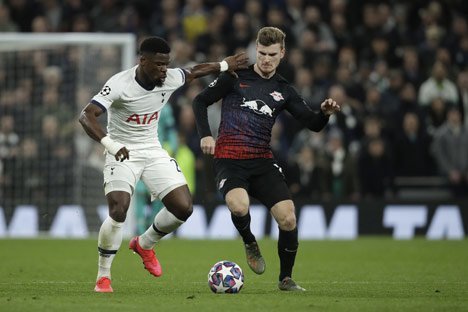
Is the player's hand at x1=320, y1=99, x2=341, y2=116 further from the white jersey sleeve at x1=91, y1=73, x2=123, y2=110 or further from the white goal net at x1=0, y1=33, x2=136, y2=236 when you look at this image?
the white goal net at x1=0, y1=33, x2=136, y2=236

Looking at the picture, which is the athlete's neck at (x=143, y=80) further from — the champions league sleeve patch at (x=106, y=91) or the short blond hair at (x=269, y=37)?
the short blond hair at (x=269, y=37)

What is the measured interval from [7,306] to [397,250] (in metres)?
9.34

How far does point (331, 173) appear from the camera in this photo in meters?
20.0

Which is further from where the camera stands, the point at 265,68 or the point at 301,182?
the point at 301,182

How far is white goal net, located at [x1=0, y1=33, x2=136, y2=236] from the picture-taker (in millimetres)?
19734

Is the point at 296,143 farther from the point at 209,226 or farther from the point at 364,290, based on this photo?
the point at 364,290

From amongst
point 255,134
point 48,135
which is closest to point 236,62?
point 255,134

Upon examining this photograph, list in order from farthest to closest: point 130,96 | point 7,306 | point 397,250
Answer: point 397,250, point 130,96, point 7,306

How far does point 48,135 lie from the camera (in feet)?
65.3

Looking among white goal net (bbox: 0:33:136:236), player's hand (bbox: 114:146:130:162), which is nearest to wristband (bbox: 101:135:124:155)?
player's hand (bbox: 114:146:130:162)

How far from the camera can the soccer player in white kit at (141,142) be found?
9789 millimetres

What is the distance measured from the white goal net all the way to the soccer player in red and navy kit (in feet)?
31.1

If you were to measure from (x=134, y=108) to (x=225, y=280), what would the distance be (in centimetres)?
183

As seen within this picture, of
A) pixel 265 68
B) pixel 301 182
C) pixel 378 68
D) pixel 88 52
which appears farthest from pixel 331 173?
pixel 265 68
